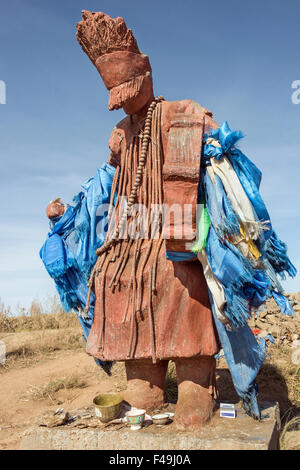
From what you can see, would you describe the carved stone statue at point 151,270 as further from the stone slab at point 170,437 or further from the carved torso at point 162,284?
the stone slab at point 170,437

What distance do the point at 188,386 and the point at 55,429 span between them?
0.89 meters

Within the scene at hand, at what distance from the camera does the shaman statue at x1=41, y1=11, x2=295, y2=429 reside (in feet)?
7.06

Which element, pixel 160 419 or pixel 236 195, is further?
pixel 160 419

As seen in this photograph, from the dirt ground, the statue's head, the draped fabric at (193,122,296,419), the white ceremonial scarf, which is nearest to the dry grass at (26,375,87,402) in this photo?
the dirt ground

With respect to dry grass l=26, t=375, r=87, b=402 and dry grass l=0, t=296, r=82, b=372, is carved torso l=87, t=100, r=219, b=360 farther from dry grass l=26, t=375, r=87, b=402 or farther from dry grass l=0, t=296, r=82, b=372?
dry grass l=0, t=296, r=82, b=372

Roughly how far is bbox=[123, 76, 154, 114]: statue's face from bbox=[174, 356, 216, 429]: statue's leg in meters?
1.64

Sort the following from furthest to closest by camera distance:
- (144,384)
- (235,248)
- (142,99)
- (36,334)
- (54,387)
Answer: (36,334) → (54,387) → (144,384) → (142,99) → (235,248)

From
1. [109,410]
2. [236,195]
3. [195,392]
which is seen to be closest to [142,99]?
[236,195]

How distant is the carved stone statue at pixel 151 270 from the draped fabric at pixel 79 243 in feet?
0.84

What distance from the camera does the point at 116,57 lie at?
2359 mm

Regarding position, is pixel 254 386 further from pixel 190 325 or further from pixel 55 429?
pixel 55 429

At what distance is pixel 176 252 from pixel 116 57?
124 cm

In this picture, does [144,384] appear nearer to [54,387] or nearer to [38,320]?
[54,387]
